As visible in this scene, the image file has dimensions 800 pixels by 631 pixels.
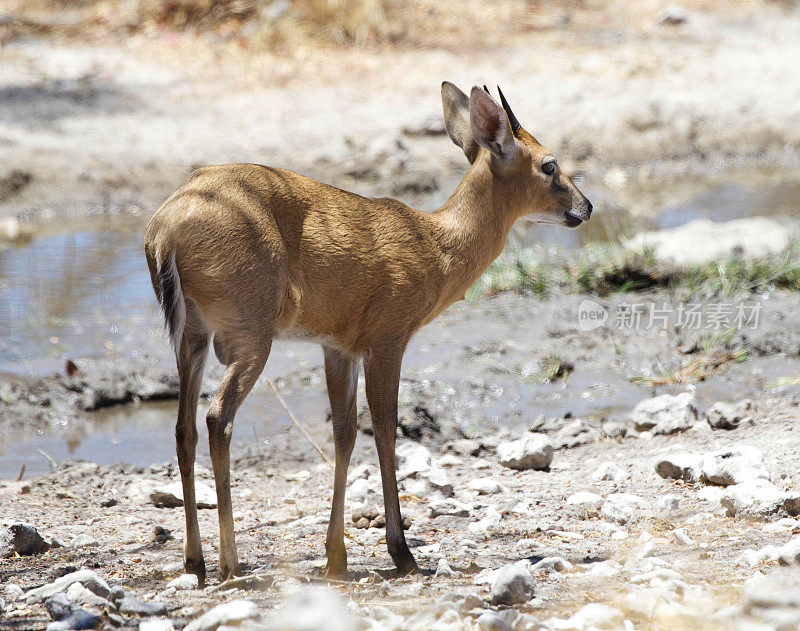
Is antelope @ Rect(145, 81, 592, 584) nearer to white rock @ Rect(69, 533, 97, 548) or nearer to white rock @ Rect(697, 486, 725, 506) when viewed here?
white rock @ Rect(69, 533, 97, 548)

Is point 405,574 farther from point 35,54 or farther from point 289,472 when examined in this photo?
point 35,54

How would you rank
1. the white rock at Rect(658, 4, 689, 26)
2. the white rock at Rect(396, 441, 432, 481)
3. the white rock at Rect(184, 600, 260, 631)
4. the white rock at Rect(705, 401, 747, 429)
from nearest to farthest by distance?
1. the white rock at Rect(184, 600, 260, 631)
2. the white rock at Rect(396, 441, 432, 481)
3. the white rock at Rect(705, 401, 747, 429)
4. the white rock at Rect(658, 4, 689, 26)

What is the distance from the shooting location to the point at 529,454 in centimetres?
626

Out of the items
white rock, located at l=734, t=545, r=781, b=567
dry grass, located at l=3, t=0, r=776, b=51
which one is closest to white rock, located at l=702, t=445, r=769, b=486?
white rock, located at l=734, t=545, r=781, b=567

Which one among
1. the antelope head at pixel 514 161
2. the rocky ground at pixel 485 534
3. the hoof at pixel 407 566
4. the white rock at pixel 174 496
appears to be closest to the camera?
the rocky ground at pixel 485 534

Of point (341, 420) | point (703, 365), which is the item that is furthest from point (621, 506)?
point (703, 365)

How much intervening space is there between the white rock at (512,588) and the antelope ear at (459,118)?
2470 mm

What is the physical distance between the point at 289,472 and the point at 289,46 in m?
11.9

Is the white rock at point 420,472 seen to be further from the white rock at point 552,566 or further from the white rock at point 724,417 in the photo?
the white rock at point 724,417

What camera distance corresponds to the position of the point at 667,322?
8.46 m

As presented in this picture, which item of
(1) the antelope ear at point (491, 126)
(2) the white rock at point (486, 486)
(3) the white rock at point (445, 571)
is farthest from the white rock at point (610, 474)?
(1) the antelope ear at point (491, 126)

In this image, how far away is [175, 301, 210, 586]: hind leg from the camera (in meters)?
4.68

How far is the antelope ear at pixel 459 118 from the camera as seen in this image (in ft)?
18.8

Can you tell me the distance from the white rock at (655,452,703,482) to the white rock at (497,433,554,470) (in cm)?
67
